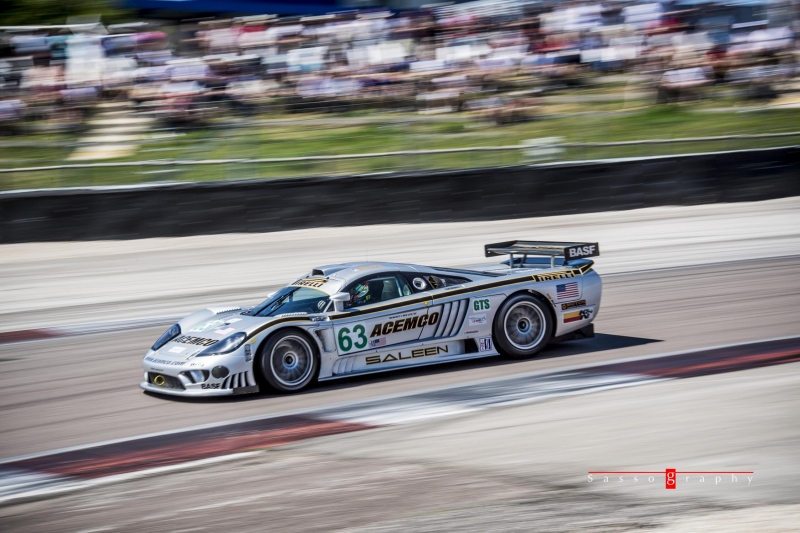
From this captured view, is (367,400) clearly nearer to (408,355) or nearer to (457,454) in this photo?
(408,355)

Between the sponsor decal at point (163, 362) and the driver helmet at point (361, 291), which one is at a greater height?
the driver helmet at point (361, 291)

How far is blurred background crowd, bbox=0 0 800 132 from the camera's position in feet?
60.7

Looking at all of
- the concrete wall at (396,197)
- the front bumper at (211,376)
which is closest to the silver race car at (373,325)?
the front bumper at (211,376)

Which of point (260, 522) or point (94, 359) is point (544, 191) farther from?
point (260, 522)


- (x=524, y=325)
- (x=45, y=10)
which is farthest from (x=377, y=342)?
(x=45, y=10)

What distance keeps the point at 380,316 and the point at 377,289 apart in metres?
0.28

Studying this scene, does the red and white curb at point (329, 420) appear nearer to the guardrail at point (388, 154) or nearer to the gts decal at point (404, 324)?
the gts decal at point (404, 324)

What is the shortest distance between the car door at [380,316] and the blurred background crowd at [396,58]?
1018cm

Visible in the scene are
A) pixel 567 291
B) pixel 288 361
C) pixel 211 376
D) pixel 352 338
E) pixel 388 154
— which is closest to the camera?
pixel 211 376

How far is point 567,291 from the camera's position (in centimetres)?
903

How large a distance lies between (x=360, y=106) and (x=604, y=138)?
4.78 meters

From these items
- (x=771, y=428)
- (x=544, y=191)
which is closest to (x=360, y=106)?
(x=544, y=191)

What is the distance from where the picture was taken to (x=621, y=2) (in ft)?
69.1

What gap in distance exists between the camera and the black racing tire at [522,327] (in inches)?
344
